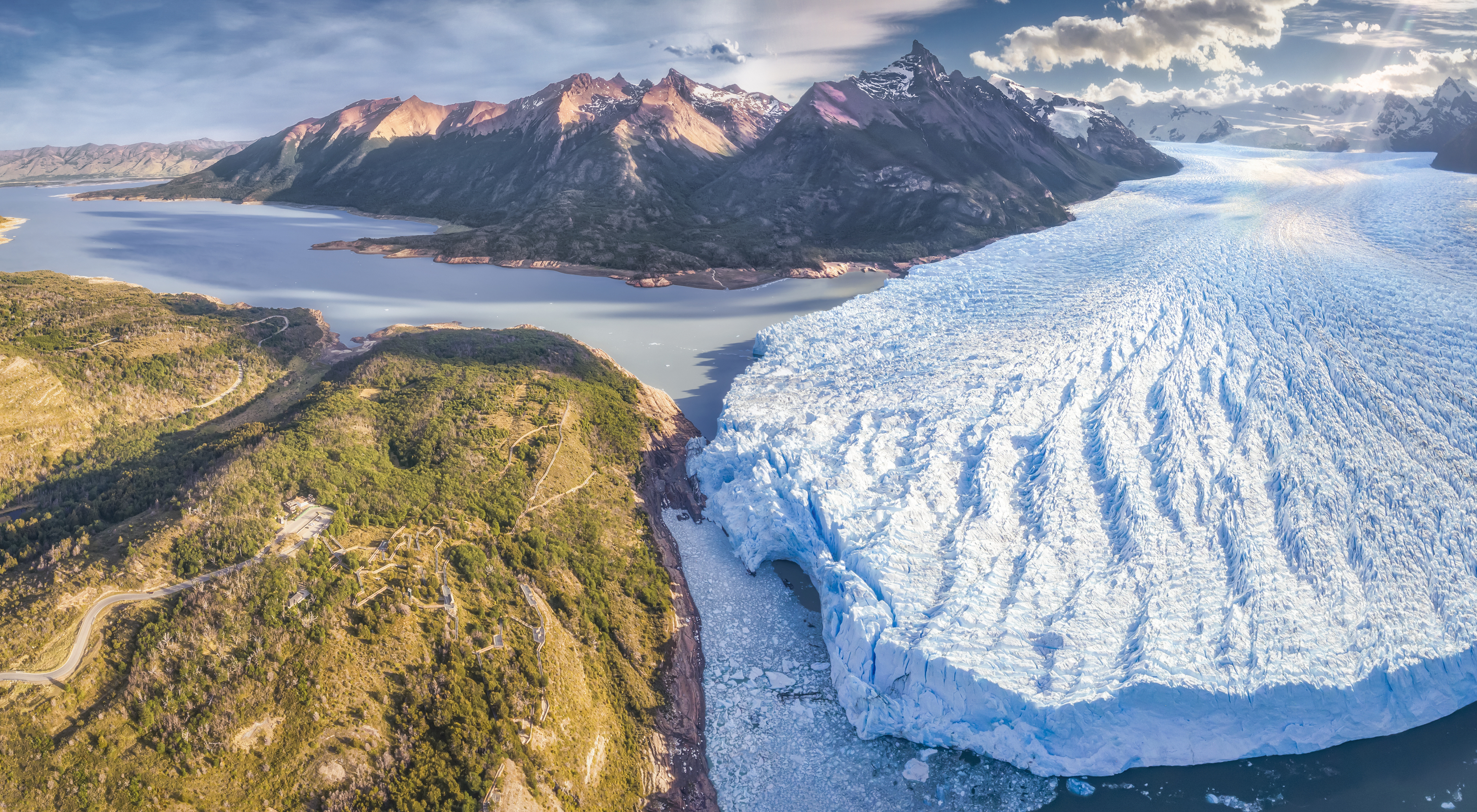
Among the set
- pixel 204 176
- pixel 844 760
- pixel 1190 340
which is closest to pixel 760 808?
pixel 844 760

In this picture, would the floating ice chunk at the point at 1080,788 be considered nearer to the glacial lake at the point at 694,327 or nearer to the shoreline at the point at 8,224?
the glacial lake at the point at 694,327

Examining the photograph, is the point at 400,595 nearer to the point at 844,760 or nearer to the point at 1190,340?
the point at 844,760

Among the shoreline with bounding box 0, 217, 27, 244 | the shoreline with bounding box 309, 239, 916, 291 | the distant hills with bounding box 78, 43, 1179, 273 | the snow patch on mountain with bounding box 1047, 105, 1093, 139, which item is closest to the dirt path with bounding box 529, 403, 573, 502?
the shoreline with bounding box 309, 239, 916, 291

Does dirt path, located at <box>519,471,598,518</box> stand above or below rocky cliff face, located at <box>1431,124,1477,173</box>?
below

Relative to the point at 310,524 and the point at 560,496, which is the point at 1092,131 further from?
the point at 310,524

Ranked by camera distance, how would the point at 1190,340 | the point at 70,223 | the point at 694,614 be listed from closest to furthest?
the point at 694,614
the point at 1190,340
the point at 70,223

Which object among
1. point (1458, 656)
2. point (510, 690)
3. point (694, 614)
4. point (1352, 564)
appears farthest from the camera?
point (694, 614)

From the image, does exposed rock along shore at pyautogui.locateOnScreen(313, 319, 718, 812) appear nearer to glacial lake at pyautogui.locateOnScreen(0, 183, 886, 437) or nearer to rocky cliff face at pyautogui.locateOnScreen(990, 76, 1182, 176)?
glacial lake at pyautogui.locateOnScreen(0, 183, 886, 437)
